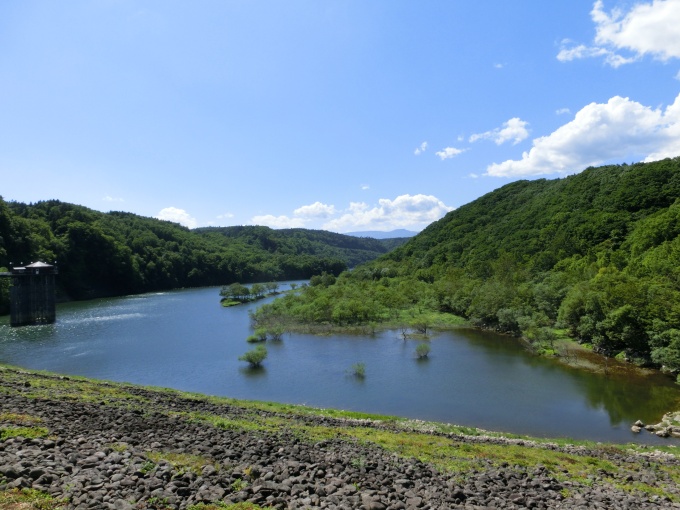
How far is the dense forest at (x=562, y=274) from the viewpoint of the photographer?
147ft

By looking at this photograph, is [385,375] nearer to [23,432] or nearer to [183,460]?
[183,460]

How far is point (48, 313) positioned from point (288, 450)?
75.2 metres

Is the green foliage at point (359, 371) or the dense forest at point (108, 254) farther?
the dense forest at point (108, 254)

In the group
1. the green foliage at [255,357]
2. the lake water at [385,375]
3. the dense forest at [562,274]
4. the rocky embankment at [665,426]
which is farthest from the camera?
the dense forest at [562,274]

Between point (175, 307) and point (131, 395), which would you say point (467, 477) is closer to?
point (131, 395)

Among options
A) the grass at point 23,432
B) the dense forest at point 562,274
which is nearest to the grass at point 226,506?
the grass at point 23,432

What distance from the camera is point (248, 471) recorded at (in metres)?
12.1

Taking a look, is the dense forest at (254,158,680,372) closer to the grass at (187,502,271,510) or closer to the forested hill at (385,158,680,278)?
the forested hill at (385,158,680,278)

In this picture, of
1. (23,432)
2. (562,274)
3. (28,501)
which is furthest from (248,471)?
(562,274)

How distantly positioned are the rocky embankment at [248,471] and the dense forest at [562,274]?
1111 inches

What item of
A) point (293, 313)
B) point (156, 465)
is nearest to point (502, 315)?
point (293, 313)

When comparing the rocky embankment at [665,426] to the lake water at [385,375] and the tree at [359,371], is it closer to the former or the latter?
the lake water at [385,375]

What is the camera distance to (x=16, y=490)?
9.41m

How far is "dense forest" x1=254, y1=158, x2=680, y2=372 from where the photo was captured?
44.7 meters
